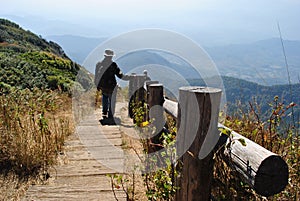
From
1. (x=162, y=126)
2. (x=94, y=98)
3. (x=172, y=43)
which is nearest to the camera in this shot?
(x=172, y=43)

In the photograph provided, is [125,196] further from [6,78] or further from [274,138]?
[6,78]

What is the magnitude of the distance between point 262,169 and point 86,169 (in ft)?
8.77

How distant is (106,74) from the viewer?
693cm

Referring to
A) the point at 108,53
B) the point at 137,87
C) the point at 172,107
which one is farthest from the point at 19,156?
the point at 108,53

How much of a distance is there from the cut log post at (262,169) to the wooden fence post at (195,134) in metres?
0.26

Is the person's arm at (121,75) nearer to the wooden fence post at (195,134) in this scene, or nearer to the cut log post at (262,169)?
the wooden fence post at (195,134)

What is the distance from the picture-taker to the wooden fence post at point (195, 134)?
1.88 meters

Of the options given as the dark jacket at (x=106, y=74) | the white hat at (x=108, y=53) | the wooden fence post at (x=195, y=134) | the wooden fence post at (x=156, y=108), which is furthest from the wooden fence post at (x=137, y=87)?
the wooden fence post at (x=195, y=134)

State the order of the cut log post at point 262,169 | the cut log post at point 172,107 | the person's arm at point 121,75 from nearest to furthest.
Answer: the cut log post at point 262,169 < the cut log post at point 172,107 < the person's arm at point 121,75

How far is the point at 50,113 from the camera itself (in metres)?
A: 7.25

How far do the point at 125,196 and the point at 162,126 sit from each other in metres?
1.33

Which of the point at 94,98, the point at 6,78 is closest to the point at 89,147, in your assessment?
the point at 94,98

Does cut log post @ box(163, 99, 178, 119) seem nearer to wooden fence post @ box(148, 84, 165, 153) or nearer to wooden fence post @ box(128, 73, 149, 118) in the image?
wooden fence post @ box(148, 84, 165, 153)

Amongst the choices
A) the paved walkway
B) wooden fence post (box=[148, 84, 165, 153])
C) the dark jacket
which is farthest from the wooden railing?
the dark jacket
